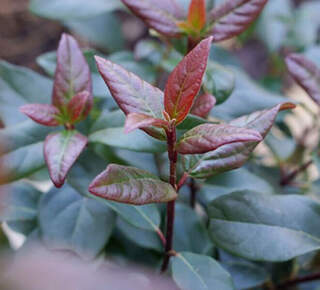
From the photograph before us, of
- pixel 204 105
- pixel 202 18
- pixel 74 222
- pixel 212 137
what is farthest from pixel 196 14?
pixel 74 222

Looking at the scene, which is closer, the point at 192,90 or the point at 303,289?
the point at 192,90

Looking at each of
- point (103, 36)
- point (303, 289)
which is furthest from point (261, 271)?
point (103, 36)

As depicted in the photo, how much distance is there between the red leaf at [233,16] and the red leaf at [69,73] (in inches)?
8.0

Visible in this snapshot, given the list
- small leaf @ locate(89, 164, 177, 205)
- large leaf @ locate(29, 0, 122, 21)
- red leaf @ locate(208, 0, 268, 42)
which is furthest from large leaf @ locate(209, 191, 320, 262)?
large leaf @ locate(29, 0, 122, 21)

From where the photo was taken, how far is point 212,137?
49 centimetres

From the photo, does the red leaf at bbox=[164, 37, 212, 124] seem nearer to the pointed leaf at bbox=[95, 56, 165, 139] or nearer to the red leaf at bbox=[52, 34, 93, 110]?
the pointed leaf at bbox=[95, 56, 165, 139]

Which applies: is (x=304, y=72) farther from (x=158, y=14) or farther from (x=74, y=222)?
(x=74, y=222)

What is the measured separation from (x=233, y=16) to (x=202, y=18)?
0.05 m

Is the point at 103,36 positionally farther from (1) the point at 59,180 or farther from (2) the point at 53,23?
(1) the point at 59,180

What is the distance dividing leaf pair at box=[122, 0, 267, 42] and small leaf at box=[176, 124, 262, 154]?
0.73 ft

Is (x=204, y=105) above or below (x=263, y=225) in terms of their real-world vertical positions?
above

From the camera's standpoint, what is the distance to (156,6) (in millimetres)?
688

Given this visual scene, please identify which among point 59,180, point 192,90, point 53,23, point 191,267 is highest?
point 192,90

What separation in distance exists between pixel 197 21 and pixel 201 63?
0.61ft
